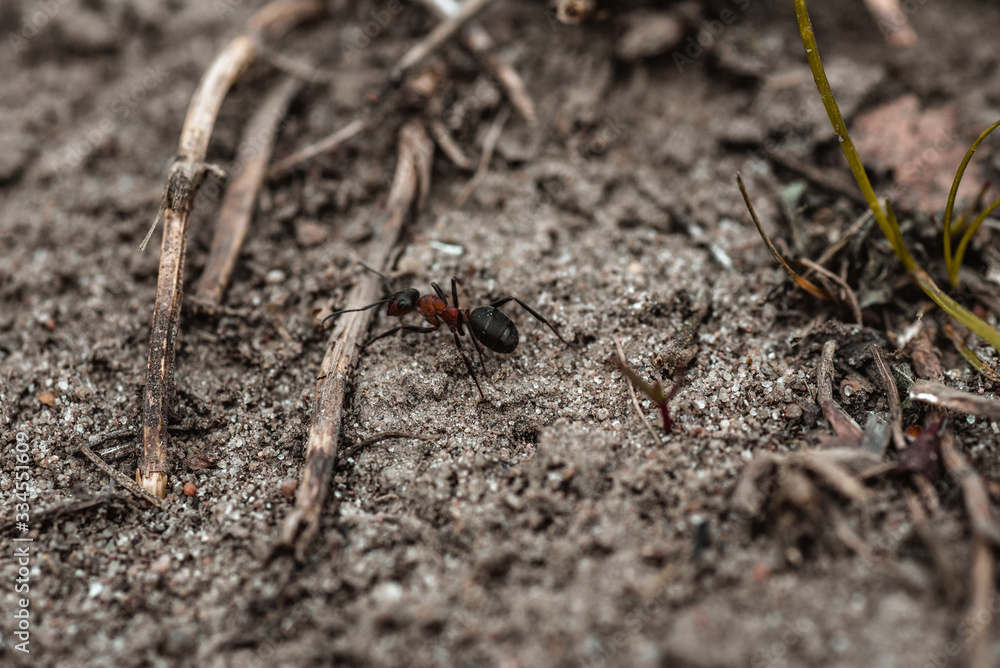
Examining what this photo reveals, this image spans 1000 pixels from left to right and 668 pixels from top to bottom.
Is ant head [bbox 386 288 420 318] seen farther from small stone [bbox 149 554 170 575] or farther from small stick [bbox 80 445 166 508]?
small stone [bbox 149 554 170 575]

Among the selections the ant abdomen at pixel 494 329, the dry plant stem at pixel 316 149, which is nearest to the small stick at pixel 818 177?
the ant abdomen at pixel 494 329

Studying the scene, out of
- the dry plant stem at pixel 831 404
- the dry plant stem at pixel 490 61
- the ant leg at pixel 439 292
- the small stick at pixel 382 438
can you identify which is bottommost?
the dry plant stem at pixel 831 404

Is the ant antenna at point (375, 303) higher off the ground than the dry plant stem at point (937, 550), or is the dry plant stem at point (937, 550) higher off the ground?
the ant antenna at point (375, 303)

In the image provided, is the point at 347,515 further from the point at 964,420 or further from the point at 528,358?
the point at 964,420

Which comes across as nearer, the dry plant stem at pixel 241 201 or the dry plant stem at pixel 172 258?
the dry plant stem at pixel 172 258

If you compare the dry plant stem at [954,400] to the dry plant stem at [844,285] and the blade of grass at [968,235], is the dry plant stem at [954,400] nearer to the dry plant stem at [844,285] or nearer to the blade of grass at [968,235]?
the dry plant stem at [844,285]

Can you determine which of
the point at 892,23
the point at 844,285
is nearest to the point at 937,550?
the point at 844,285

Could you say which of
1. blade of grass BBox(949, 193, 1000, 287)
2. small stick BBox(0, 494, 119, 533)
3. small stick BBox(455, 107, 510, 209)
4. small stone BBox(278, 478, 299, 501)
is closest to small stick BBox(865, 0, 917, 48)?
blade of grass BBox(949, 193, 1000, 287)
